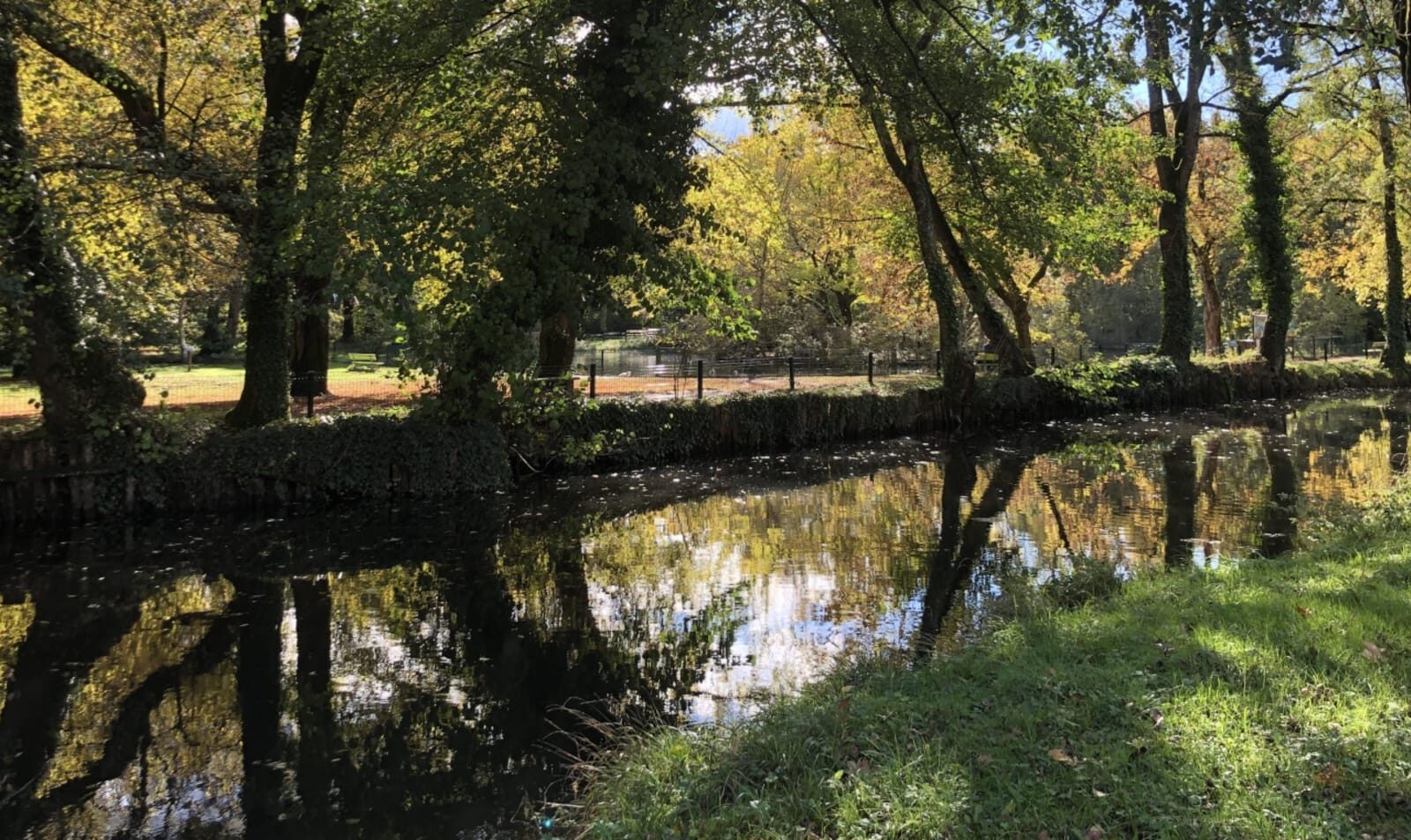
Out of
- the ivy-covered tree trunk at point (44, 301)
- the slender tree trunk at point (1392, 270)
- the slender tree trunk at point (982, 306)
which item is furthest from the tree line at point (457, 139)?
the slender tree trunk at point (1392, 270)

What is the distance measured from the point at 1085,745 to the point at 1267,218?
28.4m

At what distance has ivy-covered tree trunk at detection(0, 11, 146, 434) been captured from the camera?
955cm

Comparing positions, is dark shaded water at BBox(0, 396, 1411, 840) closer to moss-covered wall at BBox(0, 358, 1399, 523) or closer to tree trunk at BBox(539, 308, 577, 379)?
moss-covered wall at BBox(0, 358, 1399, 523)

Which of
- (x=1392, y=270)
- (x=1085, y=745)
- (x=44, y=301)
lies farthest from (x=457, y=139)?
(x=1392, y=270)

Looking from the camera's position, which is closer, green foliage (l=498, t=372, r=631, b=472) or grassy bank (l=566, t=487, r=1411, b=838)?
grassy bank (l=566, t=487, r=1411, b=838)

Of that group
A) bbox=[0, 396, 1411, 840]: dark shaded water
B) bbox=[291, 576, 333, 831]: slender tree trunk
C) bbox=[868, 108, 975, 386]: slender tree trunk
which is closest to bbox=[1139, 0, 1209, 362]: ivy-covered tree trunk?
bbox=[868, 108, 975, 386]: slender tree trunk

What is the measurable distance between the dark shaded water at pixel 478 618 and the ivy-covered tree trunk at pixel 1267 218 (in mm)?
14661

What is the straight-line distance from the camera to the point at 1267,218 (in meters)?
26.6

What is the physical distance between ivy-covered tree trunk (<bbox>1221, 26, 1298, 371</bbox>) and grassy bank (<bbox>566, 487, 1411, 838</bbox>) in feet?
81.9

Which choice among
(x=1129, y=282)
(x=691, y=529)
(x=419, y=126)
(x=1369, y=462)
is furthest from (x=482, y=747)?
(x=1129, y=282)

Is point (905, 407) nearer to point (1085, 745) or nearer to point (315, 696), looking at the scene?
point (315, 696)

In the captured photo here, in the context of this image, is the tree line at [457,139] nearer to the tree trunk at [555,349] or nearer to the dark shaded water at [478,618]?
the tree trunk at [555,349]

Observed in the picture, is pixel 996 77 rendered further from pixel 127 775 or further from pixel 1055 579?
pixel 127 775

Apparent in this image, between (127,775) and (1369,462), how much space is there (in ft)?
55.5
